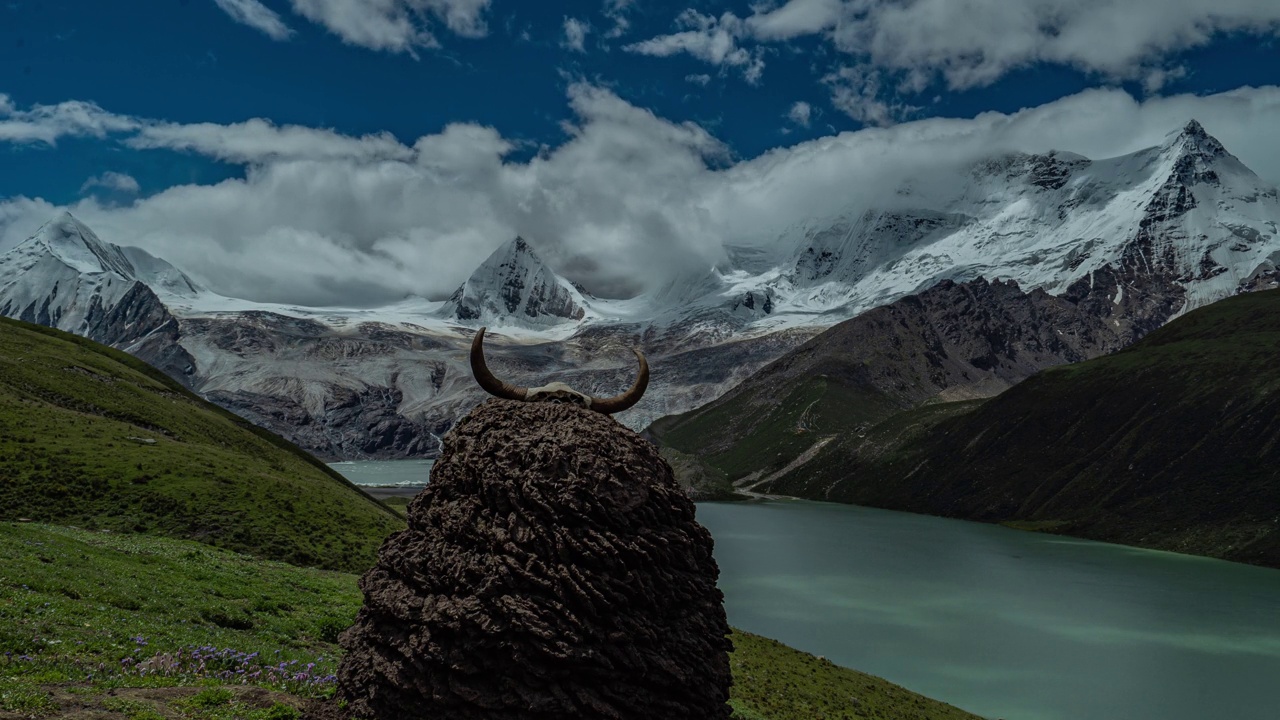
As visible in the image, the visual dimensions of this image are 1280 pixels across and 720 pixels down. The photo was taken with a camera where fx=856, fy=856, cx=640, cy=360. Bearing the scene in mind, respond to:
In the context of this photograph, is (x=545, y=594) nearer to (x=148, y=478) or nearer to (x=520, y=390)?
(x=520, y=390)

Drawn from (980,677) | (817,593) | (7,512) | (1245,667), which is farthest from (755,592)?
(7,512)

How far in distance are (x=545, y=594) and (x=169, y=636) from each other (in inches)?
407

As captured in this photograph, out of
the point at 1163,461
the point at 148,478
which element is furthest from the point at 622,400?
the point at 1163,461

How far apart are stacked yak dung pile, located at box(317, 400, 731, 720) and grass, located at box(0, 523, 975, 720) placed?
2.48m

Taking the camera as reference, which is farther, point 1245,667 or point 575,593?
point 1245,667

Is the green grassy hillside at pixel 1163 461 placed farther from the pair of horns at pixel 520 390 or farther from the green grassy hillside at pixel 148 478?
the pair of horns at pixel 520 390

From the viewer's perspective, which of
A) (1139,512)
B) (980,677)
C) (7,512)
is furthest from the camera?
(1139,512)

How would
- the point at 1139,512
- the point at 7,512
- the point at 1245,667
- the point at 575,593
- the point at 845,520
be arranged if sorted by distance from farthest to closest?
the point at 845,520
the point at 1139,512
the point at 1245,667
the point at 7,512
the point at 575,593

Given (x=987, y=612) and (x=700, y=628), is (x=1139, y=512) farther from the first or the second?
(x=700, y=628)

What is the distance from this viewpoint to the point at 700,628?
11.7 meters

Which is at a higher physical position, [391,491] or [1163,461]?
[1163,461]

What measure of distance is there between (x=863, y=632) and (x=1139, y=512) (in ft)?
348

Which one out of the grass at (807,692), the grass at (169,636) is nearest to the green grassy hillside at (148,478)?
the grass at (169,636)

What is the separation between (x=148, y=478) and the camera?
42906 mm
